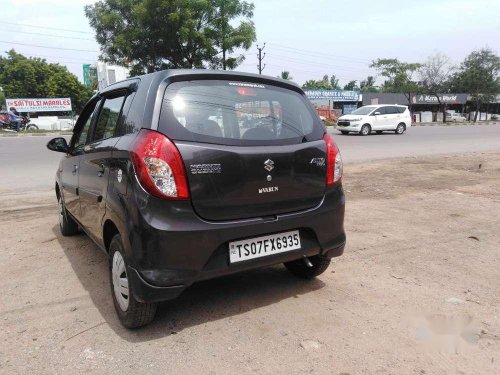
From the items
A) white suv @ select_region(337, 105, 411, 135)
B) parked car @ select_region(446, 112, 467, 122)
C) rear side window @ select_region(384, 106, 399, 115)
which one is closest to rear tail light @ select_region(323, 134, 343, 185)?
white suv @ select_region(337, 105, 411, 135)

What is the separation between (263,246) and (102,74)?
61975 mm

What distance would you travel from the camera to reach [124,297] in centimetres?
288

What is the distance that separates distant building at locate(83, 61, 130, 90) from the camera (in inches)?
2109

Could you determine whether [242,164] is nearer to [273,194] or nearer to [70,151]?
[273,194]

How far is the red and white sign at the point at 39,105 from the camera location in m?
33.7

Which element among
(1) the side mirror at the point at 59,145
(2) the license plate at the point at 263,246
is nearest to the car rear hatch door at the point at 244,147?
(2) the license plate at the point at 263,246

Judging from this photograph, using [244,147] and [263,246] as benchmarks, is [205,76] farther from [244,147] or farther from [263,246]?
[263,246]

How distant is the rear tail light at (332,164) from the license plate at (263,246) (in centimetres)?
50

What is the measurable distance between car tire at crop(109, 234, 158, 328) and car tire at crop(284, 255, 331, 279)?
136cm

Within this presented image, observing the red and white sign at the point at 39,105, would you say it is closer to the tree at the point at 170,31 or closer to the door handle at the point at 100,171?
the tree at the point at 170,31

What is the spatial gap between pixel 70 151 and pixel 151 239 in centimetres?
236

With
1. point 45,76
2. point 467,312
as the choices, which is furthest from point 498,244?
point 45,76

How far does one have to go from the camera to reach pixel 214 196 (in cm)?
266

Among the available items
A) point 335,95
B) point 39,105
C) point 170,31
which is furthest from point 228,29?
point 335,95
